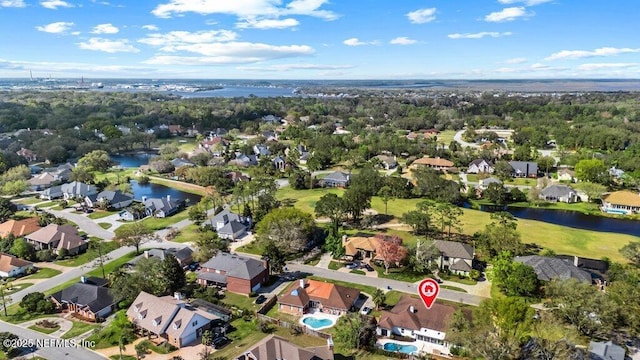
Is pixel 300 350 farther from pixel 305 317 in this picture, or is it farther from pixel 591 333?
pixel 591 333

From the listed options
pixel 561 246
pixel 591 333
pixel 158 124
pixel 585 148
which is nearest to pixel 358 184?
pixel 561 246

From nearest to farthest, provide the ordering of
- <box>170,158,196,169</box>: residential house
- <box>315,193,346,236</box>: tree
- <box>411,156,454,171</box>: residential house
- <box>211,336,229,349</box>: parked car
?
<box>211,336,229,349</box>: parked car < <box>315,193,346,236</box>: tree < <box>411,156,454,171</box>: residential house < <box>170,158,196,169</box>: residential house

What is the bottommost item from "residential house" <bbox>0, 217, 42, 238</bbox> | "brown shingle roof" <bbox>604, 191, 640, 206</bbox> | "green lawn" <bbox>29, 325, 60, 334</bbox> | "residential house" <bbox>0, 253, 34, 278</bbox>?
"green lawn" <bbox>29, 325, 60, 334</bbox>

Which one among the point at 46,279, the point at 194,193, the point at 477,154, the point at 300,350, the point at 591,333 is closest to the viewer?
the point at 300,350

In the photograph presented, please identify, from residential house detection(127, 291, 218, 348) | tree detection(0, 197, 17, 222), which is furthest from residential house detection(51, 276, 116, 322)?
tree detection(0, 197, 17, 222)

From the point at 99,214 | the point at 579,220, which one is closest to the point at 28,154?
the point at 99,214

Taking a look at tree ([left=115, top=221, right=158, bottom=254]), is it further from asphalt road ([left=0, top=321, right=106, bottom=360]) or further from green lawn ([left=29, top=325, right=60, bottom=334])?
asphalt road ([left=0, top=321, right=106, bottom=360])
